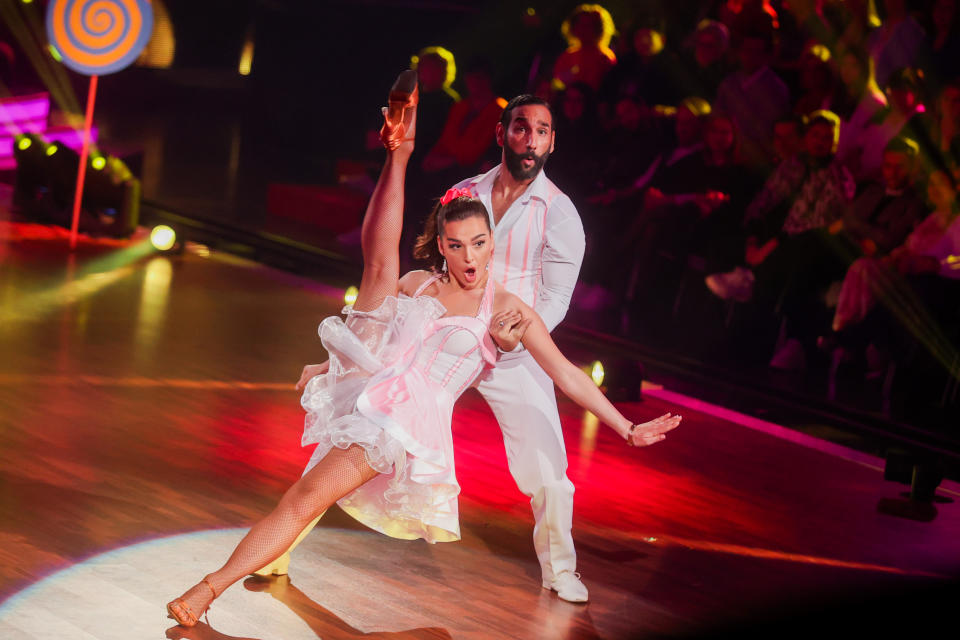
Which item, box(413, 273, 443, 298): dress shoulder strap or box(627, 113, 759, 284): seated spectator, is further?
box(627, 113, 759, 284): seated spectator

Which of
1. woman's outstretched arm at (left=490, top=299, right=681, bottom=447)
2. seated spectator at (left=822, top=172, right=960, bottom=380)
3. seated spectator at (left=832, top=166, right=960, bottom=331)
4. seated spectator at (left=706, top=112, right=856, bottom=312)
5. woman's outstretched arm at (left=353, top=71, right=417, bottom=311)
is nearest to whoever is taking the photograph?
woman's outstretched arm at (left=353, top=71, right=417, bottom=311)

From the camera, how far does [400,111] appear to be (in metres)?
3.71

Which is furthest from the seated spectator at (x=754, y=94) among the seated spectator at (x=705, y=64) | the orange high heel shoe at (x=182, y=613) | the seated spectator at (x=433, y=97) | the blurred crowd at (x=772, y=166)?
the orange high heel shoe at (x=182, y=613)

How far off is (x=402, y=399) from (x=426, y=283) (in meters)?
0.40

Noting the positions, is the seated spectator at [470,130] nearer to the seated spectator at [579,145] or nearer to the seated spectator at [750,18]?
the seated spectator at [579,145]

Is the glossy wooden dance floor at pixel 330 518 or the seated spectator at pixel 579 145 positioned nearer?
the glossy wooden dance floor at pixel 330 518

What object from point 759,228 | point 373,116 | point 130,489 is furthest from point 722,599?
point 373,116

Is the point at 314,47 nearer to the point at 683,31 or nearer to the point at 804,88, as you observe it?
the point at 683,31

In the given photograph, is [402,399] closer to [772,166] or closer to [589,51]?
[772,166]

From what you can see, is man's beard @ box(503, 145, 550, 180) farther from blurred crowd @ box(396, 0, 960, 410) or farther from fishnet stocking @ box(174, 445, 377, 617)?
blurred crowd @ box(396, 0, 960, 410)

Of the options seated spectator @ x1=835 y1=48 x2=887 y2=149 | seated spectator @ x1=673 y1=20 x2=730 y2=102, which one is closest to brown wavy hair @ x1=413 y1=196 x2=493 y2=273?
seated spectator @ x1=835 y1=48 x2=887 y2=149

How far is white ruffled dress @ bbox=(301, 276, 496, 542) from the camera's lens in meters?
3.75

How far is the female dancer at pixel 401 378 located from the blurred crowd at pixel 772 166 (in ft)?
12.2

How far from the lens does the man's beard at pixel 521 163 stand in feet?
14.1
